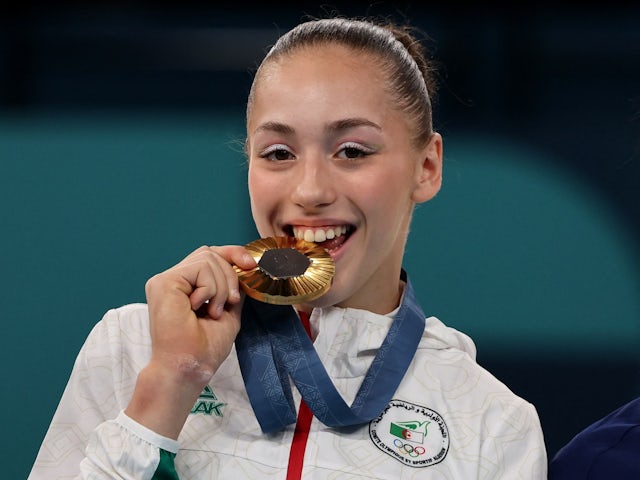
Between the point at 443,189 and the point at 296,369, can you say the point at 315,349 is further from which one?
the point at 443,189

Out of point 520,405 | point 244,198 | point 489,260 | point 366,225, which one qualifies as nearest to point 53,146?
point 244,198

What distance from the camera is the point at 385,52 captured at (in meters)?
2.09

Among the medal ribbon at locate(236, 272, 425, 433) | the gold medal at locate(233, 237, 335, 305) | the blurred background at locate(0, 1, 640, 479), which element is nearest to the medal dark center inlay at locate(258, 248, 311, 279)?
the gold medal at locate(233, 237, 335, 305)

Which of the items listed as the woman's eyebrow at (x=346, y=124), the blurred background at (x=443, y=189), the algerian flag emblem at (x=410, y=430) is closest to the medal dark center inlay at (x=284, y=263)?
the woman's eyebrow at (x=346, y=124)

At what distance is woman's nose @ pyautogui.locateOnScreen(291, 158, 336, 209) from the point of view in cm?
190

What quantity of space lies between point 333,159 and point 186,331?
41 centimetres

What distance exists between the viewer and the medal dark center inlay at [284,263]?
1874 mm

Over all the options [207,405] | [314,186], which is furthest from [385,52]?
[207,405]

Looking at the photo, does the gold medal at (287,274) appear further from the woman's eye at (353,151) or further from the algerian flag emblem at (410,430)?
the algerian flag emblem at (410,430)

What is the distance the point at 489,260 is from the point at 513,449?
125 cm

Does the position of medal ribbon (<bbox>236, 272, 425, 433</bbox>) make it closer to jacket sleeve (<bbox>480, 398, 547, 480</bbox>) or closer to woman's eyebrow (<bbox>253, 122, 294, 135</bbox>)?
jacket sleeve (<bbox>480, 398, 547, 480</bbox>)

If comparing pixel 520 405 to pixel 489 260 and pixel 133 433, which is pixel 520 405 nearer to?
pixel 133 433

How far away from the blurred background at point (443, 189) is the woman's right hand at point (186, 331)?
48.5 inches

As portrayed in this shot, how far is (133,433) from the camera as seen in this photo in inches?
68.9
